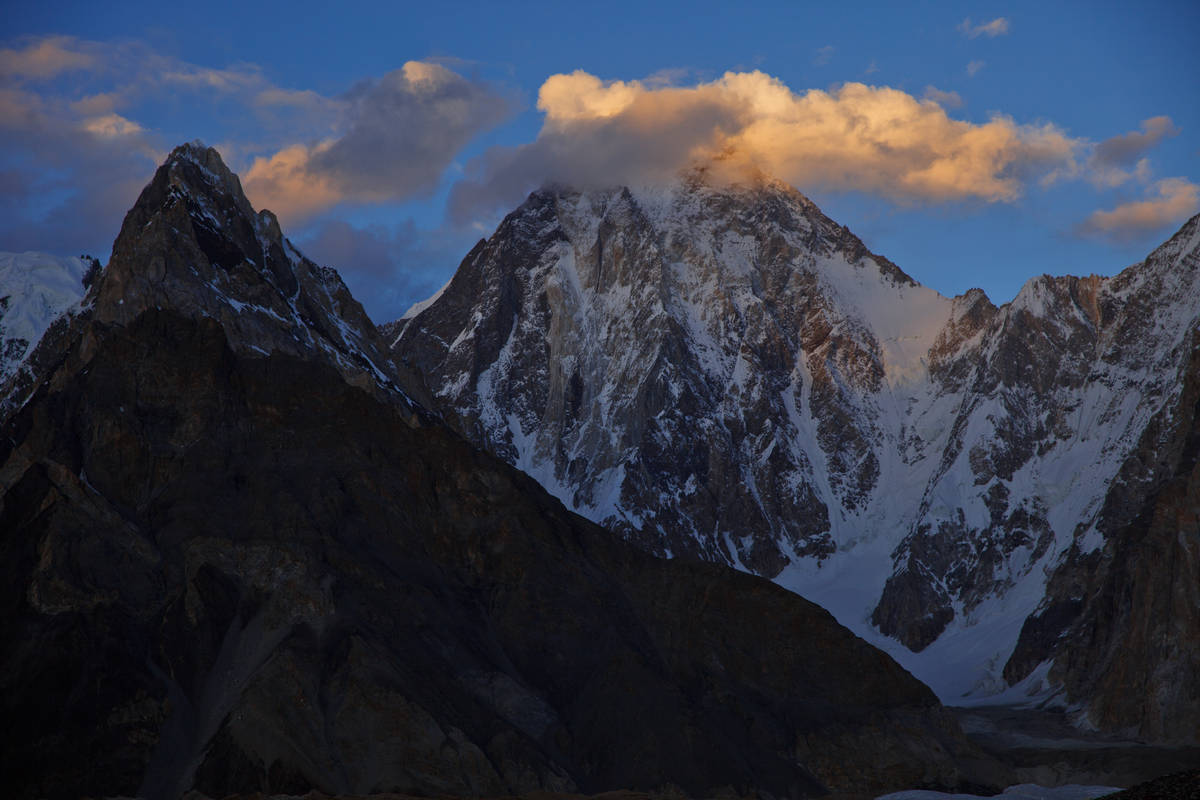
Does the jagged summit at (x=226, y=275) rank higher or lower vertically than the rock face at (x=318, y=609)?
higher

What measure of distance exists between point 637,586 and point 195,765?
5152 centimetres

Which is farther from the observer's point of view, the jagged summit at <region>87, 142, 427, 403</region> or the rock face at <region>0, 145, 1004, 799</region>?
the jagged summit at <region>87, 142, 427, 403</region>

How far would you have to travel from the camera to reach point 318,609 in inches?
4833

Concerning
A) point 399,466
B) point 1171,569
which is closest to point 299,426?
point 399,466

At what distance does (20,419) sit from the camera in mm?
138000

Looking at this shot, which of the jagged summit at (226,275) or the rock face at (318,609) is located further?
the jagged summit at (226,275)

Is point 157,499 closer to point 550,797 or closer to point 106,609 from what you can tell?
point 106,609

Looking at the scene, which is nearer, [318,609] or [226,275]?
[318,609]

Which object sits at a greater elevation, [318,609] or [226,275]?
[226,275]

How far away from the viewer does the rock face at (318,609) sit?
362ft

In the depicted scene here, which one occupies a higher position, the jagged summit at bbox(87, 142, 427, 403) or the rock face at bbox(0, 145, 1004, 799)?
the jagged summit at bbox(87, 142, 427, 403)

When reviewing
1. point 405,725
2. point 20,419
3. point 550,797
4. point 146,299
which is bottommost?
point 550,797

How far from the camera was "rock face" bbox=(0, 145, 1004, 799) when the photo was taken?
362ft

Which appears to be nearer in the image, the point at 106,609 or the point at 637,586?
the point at 106,609
